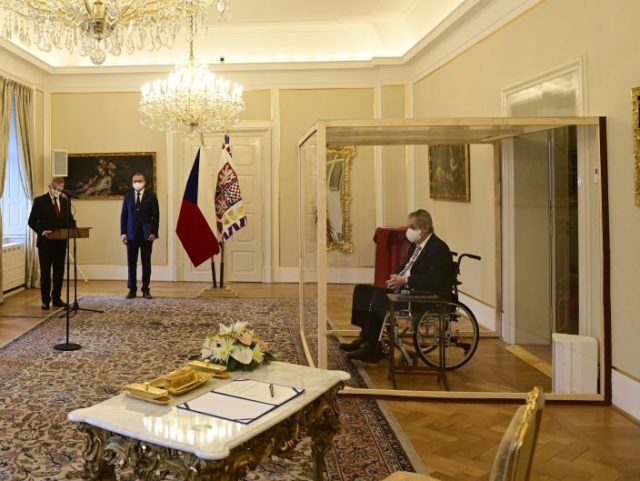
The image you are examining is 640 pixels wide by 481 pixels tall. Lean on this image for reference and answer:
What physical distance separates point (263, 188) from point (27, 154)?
12.1 feet

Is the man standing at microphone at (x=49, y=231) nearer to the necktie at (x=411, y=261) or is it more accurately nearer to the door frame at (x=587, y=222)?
the necktie at (x=411, y=261)

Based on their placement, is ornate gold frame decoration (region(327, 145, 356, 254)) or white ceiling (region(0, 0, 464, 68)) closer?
ornate gold frame decoration (region(327, 145, 356, 254))

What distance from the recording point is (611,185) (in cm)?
395

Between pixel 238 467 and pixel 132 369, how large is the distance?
10.3 feet

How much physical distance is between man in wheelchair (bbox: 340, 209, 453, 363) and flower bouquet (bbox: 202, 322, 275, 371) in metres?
2.02

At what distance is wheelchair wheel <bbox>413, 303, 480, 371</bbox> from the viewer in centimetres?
441

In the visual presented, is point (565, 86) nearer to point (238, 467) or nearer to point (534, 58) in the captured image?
point (534, 58)

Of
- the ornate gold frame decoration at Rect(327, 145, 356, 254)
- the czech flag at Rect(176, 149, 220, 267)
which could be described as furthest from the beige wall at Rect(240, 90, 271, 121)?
the ornate gold frame decoration at Rect(327, 145, 356, 254)

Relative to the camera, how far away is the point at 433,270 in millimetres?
4418

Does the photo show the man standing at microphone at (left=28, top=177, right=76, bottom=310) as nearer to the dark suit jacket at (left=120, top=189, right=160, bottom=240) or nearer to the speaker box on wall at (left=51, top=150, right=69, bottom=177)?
the dark suit jacket at (left=120, top=189, right=160, bottom=240)

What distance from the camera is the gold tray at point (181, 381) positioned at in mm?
2291

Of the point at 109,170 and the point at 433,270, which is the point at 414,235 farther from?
the point at 109,170

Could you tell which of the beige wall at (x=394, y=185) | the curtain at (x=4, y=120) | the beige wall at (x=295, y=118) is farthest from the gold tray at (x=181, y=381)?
the beige wall at (x=295, y=118)

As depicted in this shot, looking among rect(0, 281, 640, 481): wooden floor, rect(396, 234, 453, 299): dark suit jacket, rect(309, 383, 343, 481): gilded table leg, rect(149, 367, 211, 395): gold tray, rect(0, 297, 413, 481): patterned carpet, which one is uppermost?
rect(396, 234, 453, 299): dark suit jacket
